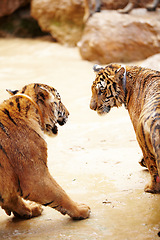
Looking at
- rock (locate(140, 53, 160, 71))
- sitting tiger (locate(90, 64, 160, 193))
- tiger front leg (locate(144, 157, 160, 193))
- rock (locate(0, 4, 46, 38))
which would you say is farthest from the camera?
rock (locate(0, 4, 46, 38))

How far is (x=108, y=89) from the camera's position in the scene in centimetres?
355

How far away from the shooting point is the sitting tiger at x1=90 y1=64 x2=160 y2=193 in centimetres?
277

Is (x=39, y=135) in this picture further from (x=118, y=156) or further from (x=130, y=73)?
(x=118, y=156)

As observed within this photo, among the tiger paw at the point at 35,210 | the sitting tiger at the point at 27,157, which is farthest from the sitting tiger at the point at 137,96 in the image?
the tiger paw at the point at 35,210

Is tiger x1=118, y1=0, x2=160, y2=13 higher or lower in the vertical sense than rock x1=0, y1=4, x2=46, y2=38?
higher

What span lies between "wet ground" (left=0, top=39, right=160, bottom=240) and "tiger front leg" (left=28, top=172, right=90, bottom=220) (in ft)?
0.29

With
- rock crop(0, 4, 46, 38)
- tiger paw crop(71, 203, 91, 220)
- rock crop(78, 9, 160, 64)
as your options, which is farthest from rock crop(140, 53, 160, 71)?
rock crop(0, 4, 46, 38)

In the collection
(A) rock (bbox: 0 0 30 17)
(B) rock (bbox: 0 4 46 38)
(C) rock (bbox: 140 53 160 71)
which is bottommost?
(B) rock (bbox: 0 4 46 38)

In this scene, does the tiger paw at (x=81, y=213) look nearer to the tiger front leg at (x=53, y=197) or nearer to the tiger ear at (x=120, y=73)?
the tiger front leg at (x=53, y=197)

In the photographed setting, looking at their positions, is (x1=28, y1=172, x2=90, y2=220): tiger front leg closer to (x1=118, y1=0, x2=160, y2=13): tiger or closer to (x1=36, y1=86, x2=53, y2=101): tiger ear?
(x1=36, y1=86, x2=53, y2=101): tiger ear

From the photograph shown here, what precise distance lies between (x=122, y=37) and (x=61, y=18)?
3435mm

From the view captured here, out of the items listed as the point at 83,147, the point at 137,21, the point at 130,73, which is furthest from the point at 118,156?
the point at 137,21

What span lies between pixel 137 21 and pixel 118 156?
18.9ft

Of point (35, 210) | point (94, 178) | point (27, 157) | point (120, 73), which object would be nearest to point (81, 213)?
point (35, 210)
